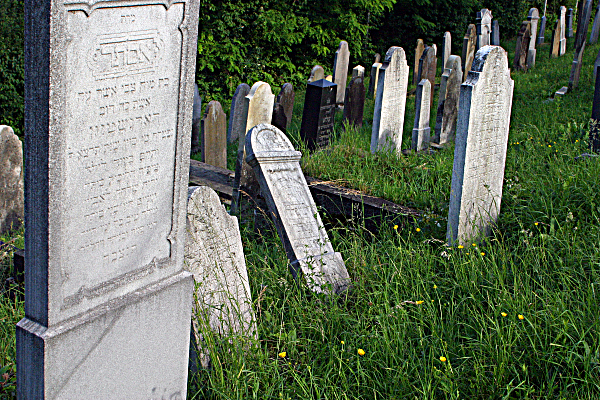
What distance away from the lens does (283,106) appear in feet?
30.1

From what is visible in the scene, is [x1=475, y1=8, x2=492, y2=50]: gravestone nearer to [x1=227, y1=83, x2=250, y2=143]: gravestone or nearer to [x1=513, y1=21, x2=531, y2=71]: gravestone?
[x1=513, y1=21, x2=531, y2=71]: gravestone

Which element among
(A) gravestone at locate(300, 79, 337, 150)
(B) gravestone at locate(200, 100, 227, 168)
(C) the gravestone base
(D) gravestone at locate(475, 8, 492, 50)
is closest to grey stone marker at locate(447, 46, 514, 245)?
(C) the gravestone base

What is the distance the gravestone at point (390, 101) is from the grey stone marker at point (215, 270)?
3781 mm

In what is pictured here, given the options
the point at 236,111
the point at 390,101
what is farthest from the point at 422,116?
the point at 236,111

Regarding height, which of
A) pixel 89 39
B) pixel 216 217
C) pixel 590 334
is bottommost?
pixel 590 334

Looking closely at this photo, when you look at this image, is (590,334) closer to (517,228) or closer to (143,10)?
(517,228)

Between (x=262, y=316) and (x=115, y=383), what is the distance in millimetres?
1133

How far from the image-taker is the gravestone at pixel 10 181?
17.2 ft

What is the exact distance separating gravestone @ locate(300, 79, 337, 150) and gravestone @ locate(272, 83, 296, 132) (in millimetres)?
656

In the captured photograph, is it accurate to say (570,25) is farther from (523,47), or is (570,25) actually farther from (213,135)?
(213,135)

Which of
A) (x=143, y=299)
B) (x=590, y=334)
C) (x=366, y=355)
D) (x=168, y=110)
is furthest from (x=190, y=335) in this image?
(x=590, y=334)

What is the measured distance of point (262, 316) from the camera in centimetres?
353

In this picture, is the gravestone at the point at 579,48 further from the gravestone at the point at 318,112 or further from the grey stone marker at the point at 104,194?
the grey stone marker at the point at 104,194

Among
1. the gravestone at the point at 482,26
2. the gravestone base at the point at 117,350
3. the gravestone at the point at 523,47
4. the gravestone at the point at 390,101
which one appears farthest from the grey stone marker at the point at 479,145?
the gravestone at the point at 523,47
